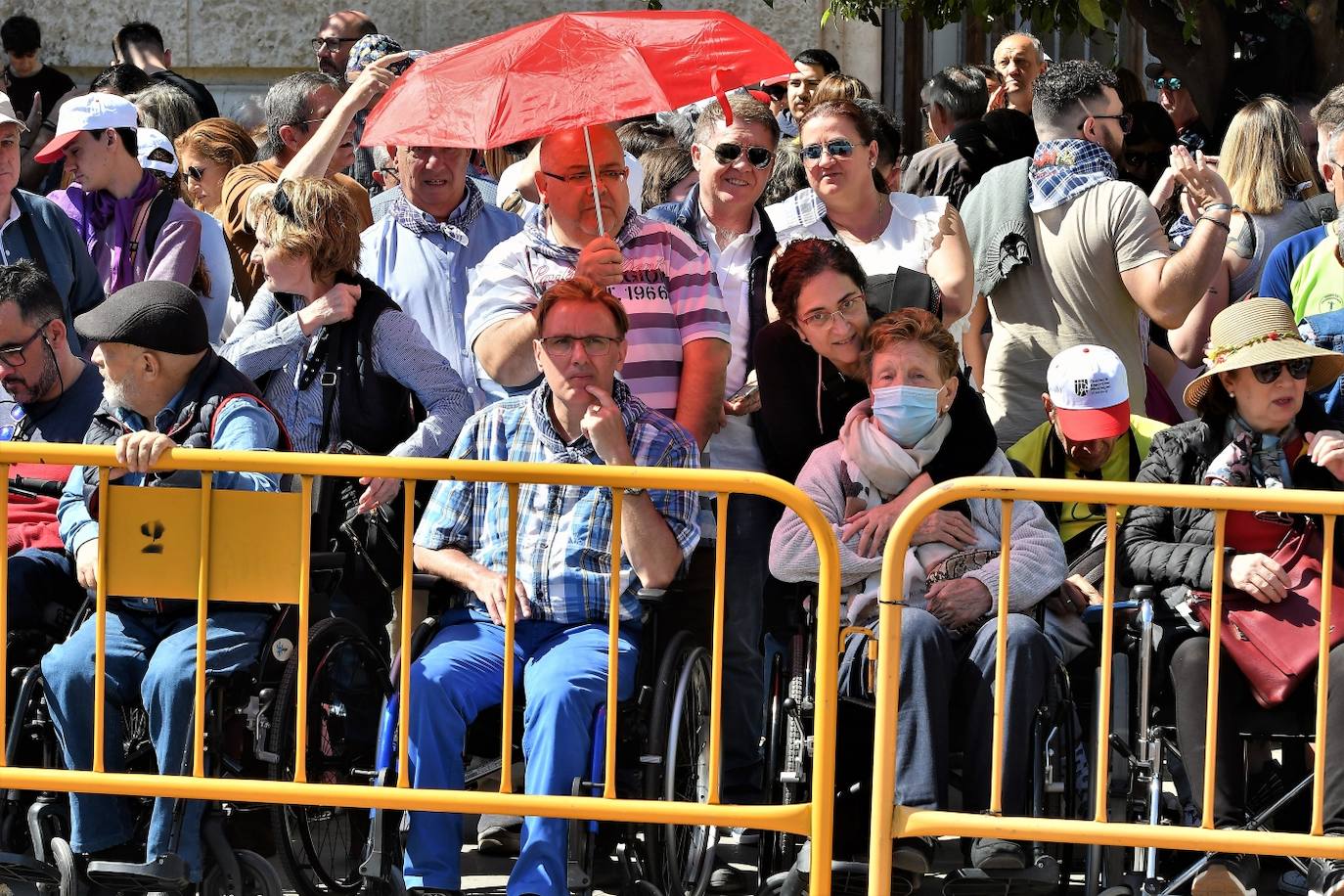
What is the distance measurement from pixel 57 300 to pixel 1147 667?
335cm

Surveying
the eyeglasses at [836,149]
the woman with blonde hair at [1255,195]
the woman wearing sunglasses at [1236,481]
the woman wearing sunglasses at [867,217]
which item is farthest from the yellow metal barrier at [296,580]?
the woman with blonde hair at [1255,195]

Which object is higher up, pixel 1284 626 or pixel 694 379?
pixel 694 379

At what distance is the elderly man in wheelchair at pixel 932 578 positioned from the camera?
491 centimetres

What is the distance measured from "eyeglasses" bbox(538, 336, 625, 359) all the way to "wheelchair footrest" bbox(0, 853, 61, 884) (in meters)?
1.84

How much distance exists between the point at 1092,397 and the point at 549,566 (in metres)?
1.66

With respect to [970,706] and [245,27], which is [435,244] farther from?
[245,27]

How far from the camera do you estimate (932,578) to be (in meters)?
5.27

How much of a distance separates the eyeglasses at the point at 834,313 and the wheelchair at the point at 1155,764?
3.80ft

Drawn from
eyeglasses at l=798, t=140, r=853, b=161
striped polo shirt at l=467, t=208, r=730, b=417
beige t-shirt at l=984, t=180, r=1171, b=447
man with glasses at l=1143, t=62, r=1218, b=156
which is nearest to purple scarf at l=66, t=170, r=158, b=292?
striped polo shirt at l=467, t=208, r=730, b=417

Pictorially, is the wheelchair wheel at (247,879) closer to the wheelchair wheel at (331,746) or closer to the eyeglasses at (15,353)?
the wheelchair wheel at (331,746)

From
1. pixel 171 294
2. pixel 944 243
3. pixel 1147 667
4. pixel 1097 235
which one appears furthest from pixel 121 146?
pixel 1147 667

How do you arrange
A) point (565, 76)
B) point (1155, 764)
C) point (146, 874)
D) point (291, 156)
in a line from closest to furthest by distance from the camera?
point (146, 874)
point (1155, 764)
point (565, 76)
point (291, 156)

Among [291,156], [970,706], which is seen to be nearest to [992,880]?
[970,706]

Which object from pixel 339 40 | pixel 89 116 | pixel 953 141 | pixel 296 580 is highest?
pixel 339 40
